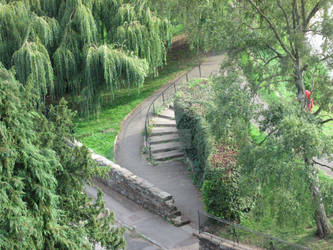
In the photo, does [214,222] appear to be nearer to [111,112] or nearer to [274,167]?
[274,167]

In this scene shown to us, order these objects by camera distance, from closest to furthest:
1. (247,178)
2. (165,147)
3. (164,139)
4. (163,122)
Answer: (247,178)
(165,147)
(164,139)
(163,122)

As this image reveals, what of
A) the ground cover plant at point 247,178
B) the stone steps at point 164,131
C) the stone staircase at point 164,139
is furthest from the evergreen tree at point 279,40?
the stone steps at point 164,131

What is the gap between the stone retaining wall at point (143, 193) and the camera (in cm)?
1576

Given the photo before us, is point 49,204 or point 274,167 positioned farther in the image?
point 274,167

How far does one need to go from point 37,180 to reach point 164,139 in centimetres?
1221

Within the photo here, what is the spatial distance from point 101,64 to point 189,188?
7691 mm

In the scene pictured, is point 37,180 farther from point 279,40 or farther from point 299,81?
point 299,81

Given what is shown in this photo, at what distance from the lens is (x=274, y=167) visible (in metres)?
10.6

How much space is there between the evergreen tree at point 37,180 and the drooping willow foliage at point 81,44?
385 inches

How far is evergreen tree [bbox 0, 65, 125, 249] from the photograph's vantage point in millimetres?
8320

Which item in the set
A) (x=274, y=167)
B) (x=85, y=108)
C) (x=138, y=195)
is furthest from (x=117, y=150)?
(x=274, y=167)

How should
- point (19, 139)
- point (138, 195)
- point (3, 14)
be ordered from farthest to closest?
point (3, 14) → point (138, 195) → point (19, 139)

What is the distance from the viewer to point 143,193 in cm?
1675

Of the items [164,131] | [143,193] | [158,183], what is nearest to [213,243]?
[143,193]
